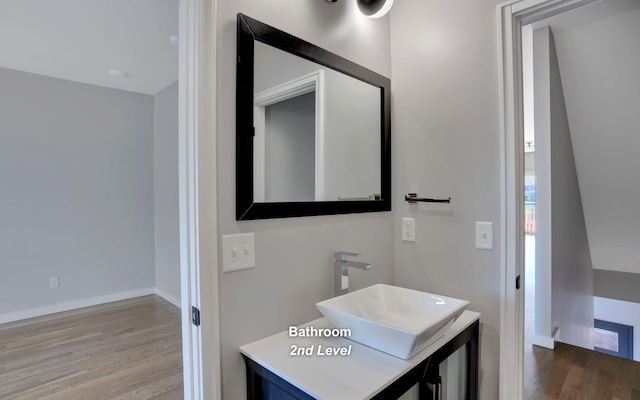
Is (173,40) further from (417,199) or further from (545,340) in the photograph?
(545,340)

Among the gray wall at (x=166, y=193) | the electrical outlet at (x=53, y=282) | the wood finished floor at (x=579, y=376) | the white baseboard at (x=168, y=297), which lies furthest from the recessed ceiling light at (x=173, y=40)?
the wood finished floor at (x=579, y=376)

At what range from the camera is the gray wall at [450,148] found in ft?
4.90

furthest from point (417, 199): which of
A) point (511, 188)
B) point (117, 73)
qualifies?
point (117, 73)

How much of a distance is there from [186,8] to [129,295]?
4.05m

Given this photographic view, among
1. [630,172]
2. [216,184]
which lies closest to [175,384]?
[216,184]

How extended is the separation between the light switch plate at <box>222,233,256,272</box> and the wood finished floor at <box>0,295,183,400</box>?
1575 millimetres

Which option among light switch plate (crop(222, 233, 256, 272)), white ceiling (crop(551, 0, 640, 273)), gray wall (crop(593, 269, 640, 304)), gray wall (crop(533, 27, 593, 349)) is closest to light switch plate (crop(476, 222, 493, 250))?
light switch plate (crop(222, 233, 256, 272))

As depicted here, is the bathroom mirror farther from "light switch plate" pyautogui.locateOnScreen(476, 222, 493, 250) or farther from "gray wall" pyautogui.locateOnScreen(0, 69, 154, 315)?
"gray wall" pyautogui.locateOnScreen(0, 69, 154, 315)

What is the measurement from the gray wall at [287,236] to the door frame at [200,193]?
36mm

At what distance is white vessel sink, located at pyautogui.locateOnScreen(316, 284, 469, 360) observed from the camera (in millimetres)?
1043

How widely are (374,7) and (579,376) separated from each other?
2884 mm

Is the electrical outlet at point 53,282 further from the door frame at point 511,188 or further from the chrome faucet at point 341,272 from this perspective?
the door frame at point 511,188

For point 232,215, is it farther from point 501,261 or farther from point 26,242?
point 26,242

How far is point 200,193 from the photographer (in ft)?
3.38
